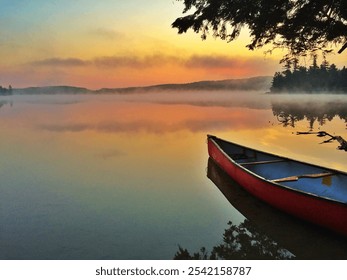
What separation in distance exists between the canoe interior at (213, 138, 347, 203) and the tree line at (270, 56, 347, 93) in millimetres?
80787

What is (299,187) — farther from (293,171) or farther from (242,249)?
(242,249)

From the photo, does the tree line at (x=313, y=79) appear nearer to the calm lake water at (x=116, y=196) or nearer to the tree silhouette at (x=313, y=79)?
the tree silhouette at (x=313, y=79)

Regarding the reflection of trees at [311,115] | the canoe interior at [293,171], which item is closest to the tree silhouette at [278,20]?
the canoe interior at [293,171]

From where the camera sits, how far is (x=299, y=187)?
9336mm

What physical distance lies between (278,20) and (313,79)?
101065mm

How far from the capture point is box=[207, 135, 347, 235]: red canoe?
6.96 metres

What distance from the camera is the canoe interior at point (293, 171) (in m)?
8.54

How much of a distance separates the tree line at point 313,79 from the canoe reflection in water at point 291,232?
84675mm

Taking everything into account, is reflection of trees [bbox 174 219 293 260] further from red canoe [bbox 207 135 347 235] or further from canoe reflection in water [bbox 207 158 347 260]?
red canoe [bbox 207 135 347 235]

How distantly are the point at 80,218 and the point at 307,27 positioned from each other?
7.97 meters

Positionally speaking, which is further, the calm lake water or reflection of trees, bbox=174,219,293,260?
the calm lake water

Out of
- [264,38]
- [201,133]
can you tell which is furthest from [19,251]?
[201,133]

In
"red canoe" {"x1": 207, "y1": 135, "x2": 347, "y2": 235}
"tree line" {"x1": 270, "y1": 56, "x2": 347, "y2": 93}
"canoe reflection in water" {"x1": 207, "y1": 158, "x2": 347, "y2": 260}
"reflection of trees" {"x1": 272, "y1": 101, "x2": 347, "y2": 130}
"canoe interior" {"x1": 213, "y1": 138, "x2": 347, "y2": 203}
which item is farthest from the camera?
"tree line" {"x1": 270, "y1": 56, "x2": 347, "y2": 93}

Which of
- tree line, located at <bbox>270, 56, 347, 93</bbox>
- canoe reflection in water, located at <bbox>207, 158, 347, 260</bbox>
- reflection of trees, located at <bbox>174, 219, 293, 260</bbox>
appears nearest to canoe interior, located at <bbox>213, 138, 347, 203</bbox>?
canoe reflection in water, located at <bbox>207, 158, 347, 260</bbox>
